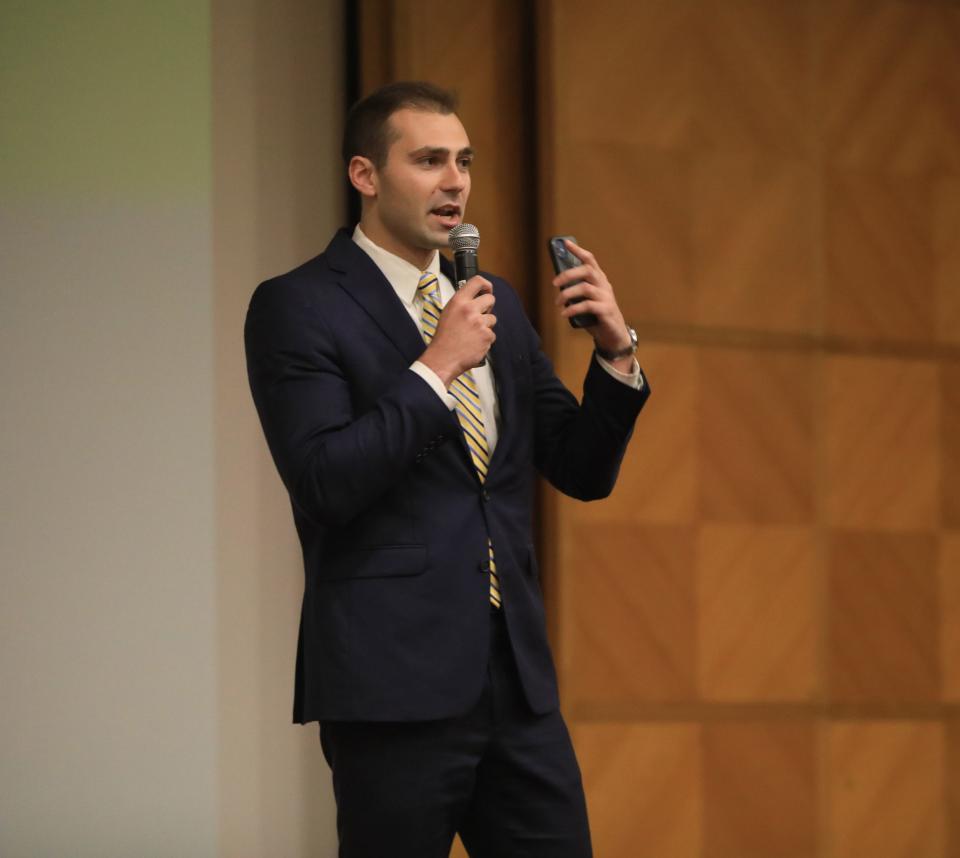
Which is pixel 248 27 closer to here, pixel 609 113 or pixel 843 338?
pixel 609 113

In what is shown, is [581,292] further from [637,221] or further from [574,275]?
[637,221]

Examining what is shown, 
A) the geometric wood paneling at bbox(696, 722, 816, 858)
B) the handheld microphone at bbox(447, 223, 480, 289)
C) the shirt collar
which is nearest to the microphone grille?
the handheld microphone at bbox(447, 223, 480, 289)

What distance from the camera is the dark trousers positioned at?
179 centimetres

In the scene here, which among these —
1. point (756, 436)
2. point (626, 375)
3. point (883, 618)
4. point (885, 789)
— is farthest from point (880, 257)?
point (626, 375)

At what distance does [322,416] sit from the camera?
179cm

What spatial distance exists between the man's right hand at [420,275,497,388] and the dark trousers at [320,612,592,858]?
35cm

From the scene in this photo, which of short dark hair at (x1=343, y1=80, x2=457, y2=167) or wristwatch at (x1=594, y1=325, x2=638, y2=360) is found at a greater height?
short dark hair at (x1=343, y1=80, x2=457, y2=167)

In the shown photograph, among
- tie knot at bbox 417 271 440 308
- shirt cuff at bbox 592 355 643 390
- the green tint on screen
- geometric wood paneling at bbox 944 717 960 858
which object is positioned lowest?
geometric wood paneling at bbox 944 717 960 858

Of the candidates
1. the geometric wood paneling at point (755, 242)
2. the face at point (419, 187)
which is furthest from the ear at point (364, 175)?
the geometric wood paneling at point (755, 242)

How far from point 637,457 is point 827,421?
0.60m

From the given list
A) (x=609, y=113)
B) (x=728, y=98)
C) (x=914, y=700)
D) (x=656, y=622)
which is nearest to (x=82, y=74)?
(x=609, y=113)

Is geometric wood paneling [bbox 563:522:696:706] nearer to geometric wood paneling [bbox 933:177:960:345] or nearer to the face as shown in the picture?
geometric wood paneling [bbox 933:177:960:345]

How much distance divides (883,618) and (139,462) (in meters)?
2.06

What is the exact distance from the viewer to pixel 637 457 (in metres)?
A: 3.64
